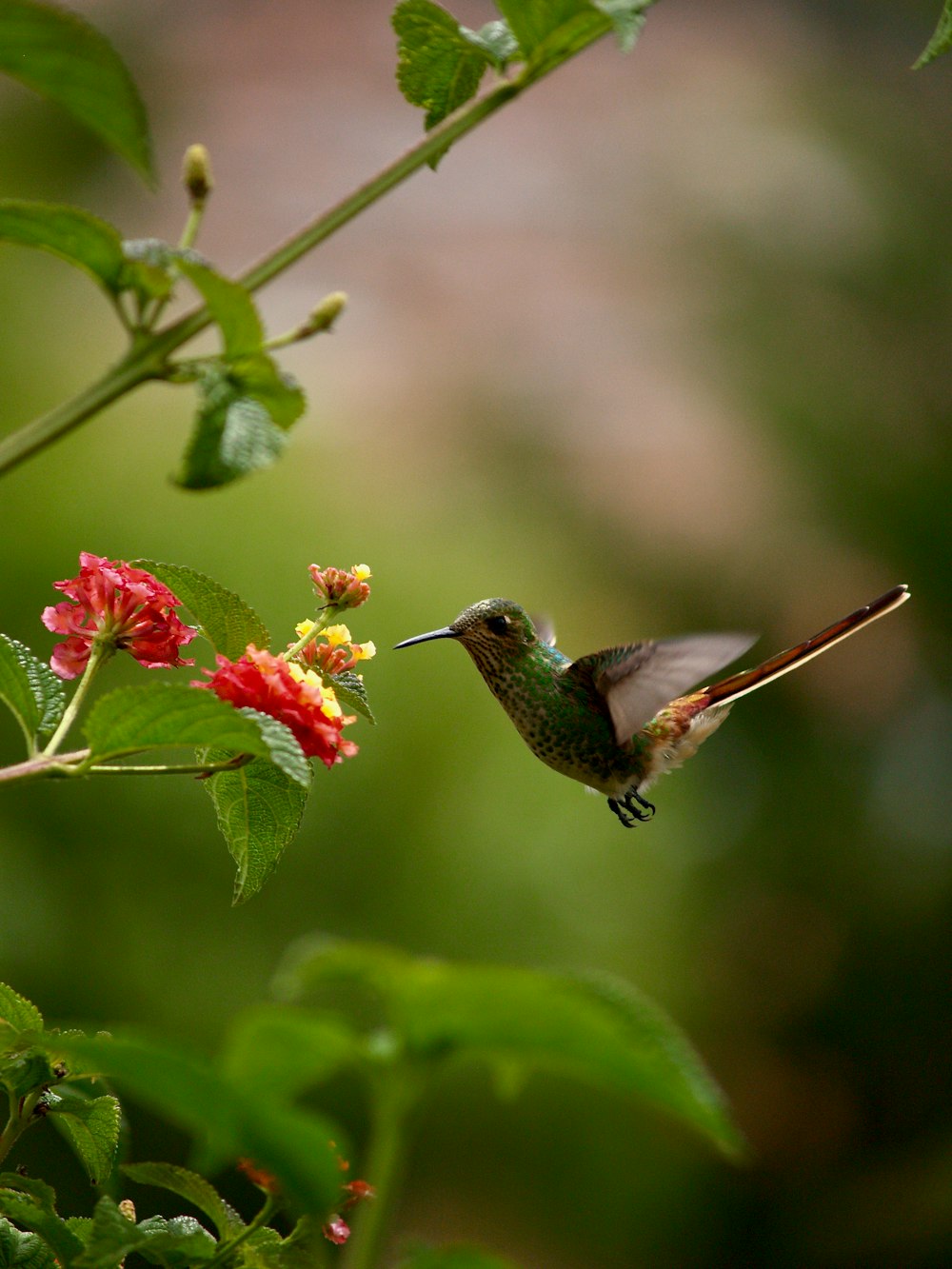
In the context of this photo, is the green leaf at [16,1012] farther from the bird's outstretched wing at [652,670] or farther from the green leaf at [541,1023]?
the bird's outstretched wing at [652,670]

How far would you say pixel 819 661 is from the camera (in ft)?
11.9

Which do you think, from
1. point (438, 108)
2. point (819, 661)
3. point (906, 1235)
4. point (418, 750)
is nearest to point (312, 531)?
point (418, 750)

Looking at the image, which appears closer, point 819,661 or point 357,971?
point 357,971

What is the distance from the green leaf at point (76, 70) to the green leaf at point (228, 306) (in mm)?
51

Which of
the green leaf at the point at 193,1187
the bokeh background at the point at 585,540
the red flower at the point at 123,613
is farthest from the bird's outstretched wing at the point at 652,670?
the bokeh background at the point at 585,540

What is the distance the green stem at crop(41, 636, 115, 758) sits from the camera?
70cm

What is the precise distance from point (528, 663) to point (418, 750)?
5.77ft

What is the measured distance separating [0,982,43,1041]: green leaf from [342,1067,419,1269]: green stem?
29 cm

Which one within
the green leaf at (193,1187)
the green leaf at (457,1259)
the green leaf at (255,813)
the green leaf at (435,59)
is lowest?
the green leaf at (457,1259)

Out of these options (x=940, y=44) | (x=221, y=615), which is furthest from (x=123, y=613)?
(x=940, y=44)

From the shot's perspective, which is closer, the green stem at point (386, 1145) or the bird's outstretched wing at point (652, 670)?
the green stem at point (386, 1145)

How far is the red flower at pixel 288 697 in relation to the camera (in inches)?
29.8

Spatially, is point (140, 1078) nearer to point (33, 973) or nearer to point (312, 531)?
point (33, 973)

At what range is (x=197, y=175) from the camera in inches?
31.5
